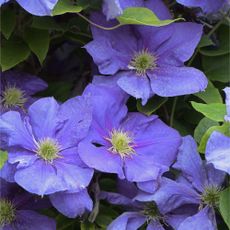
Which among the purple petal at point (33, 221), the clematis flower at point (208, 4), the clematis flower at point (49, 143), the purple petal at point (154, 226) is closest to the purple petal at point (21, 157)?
the clematis flower at point (49, 143)

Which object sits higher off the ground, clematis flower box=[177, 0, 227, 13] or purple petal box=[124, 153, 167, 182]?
clematis flower box=[177, 0, 227, 13]

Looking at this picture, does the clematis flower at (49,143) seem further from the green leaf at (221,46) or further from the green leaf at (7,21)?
the green leaf at (221,46)

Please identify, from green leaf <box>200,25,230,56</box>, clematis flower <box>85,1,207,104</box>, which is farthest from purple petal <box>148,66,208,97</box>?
green leaf <box>200,25,230,56</box>

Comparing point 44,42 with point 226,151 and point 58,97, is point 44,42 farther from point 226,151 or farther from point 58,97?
point 226,151

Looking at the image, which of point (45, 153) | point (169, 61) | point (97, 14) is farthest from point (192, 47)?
point (45, 153)

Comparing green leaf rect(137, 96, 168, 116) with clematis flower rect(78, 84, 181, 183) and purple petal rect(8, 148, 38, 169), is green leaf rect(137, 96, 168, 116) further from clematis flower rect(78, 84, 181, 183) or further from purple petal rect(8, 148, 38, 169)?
purple petal rect(8, 148, 38, 169)
